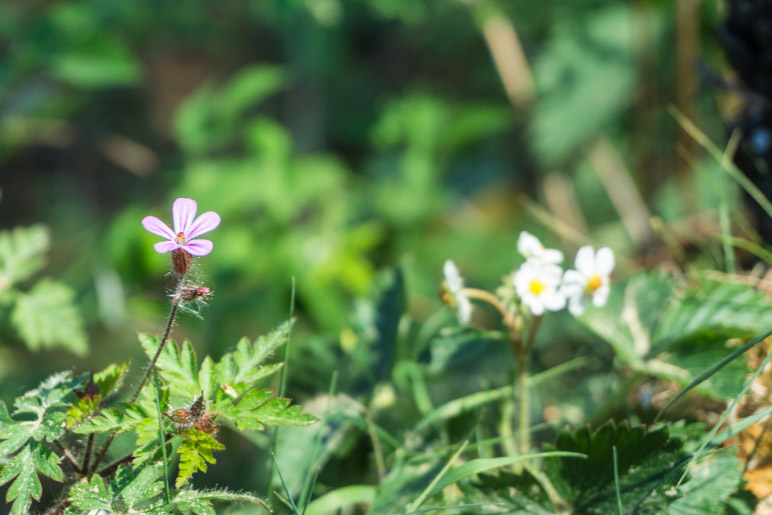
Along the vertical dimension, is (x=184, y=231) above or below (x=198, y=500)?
above

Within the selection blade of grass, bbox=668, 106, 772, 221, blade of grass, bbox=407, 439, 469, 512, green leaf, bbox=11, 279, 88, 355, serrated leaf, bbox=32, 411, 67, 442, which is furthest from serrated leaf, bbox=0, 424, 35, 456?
blade of grass, bbox=668, 106, 772, 221

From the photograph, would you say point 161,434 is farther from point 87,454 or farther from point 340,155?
point 340,155

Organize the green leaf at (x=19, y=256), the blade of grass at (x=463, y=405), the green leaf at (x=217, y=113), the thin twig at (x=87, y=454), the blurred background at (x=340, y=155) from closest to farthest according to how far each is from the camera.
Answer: the thin twig at (x=87, y=454), the blade of grass at (x=463, y=405), the green leaf at (x=19, y=256), the blurred background at (x=340, y=155), the green leaf at (x=217, y=113)

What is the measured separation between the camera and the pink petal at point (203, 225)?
900 mm

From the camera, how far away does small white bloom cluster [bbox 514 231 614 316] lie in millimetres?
1047

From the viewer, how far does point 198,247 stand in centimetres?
88

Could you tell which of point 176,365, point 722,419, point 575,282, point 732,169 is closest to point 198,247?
point 176,365

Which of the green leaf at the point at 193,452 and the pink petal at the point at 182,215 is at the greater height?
the pink petal at the point at 182,215

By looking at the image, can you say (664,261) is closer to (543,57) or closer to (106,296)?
(543,57)

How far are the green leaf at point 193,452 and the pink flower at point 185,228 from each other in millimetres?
253

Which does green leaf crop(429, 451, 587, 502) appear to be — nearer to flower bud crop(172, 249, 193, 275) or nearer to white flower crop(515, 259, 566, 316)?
white flower crop(515, 259, 566, 316)

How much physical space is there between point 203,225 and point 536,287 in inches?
21.6

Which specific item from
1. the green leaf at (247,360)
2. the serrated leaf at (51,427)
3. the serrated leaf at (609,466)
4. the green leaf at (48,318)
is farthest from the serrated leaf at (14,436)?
the serrated leaf at (609,466)

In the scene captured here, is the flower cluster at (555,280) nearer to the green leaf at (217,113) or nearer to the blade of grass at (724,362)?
the blade of grass at (724,362)
